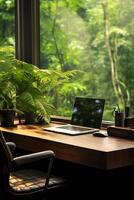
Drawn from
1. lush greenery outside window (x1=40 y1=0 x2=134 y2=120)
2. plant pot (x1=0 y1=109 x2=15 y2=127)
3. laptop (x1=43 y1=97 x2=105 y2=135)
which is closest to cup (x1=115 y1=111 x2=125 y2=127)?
laptop (x1=43 y1=97 x2=105 y2=135)

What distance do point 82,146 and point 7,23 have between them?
2063 millimetres

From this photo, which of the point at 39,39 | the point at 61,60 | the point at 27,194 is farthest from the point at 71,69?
the point at 27,194

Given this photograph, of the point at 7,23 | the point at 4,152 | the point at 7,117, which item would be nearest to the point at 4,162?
the point at 4,152

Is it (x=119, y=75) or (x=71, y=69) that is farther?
(x=71, y=69)

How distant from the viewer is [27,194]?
243 cm

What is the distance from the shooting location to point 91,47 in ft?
11.3

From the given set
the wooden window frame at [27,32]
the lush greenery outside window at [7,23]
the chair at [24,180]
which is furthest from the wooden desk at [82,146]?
the lush greenery outside window at [7,23]

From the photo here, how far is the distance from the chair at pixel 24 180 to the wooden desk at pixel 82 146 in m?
0.13

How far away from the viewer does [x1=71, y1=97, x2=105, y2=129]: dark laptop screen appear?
3.05 m

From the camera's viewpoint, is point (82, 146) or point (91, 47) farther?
point (91, 47)

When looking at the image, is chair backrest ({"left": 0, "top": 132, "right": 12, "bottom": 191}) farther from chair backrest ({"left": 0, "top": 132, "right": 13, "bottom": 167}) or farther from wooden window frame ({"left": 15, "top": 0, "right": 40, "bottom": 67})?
wooden window frame ({"left": 15, "top": 0, "right": 40, "bottom": 67})

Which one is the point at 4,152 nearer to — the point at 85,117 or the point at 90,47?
the point at 85,117

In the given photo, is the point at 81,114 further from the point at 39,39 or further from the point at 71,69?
the point at 39,39

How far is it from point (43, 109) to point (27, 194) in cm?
95
